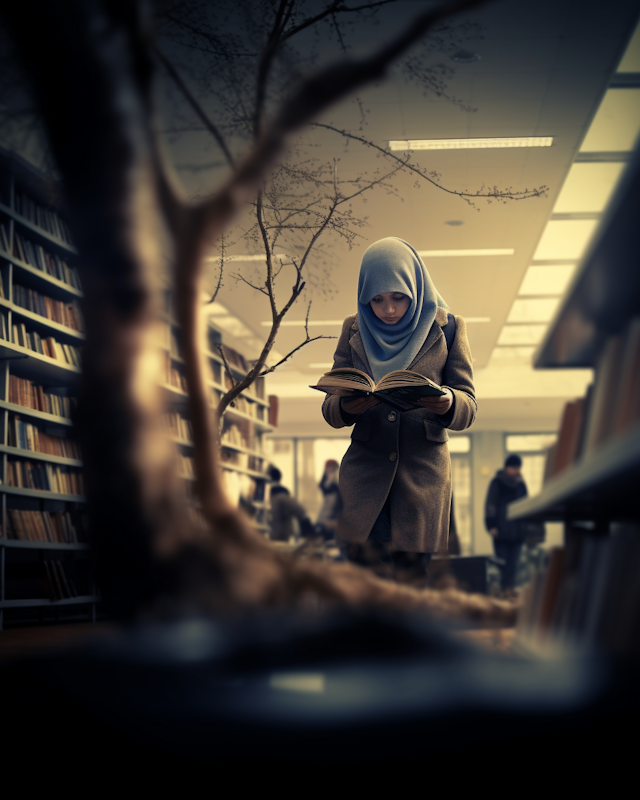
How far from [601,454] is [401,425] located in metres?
1.11

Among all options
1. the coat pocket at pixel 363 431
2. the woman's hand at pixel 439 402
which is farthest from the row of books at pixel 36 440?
the woman's hand at pixel 439 402

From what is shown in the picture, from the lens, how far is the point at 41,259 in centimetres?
419

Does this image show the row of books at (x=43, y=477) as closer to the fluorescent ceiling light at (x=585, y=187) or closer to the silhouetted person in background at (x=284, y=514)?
the silhouetted person in background at (x=284, y=514)

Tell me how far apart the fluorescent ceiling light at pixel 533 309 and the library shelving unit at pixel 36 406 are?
541 centimetres

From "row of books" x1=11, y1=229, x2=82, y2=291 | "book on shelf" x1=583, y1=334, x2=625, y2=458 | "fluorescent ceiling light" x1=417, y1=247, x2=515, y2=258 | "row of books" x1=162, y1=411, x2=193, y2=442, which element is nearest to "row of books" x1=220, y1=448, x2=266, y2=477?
"row of books" x1=162, y1=411, x2=193, y2=442

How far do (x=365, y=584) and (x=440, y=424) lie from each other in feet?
3.15

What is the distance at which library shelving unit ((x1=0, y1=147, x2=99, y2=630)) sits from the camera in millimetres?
3811

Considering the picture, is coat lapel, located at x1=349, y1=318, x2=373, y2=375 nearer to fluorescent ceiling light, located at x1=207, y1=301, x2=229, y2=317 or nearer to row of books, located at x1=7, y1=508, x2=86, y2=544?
row of books, located at x1=7, y1=508, x2=86, y2=544

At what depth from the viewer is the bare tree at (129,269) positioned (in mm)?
714

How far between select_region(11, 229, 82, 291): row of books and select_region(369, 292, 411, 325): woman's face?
2414 millimetres

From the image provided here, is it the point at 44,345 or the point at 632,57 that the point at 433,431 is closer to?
the point at 44,345

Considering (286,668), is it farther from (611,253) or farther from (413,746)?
(611,253)

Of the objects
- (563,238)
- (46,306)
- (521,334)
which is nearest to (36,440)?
(46,306)

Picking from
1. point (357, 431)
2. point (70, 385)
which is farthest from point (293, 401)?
point (357, 431)
